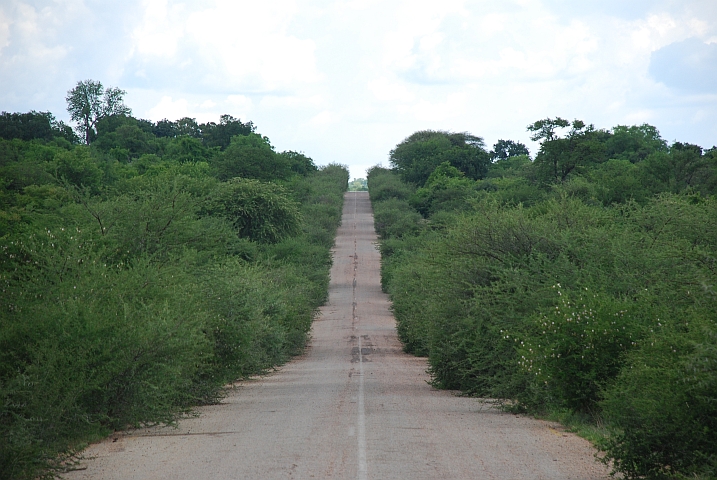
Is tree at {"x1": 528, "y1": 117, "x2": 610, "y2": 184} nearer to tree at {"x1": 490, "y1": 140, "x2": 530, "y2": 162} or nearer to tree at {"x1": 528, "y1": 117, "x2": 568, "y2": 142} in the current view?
Result: tree at {"x1": 528, "y1": 117, "x2": 568, "y2": 142}

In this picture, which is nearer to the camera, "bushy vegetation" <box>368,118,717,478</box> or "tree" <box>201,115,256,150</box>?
"bushy vegetation" <box>368,118,717,478</box>

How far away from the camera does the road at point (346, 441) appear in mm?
10852

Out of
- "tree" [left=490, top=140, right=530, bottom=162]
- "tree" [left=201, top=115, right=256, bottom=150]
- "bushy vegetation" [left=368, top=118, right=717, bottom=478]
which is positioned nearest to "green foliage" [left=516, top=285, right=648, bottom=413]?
"bushy vegetation" [left=368, top=118, right=717, bottom=478]

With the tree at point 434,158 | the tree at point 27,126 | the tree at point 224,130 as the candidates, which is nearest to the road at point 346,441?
the tree at point 27,126

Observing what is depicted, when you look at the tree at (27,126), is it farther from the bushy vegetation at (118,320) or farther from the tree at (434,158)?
the bushy vegetation at (118,320)

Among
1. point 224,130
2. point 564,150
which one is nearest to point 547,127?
point 564,150

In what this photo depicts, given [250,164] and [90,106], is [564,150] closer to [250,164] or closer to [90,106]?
[250,164]

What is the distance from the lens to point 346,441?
13250 millimetres

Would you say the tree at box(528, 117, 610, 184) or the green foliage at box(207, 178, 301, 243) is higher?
the tree at box(528, 117, 610, 184)

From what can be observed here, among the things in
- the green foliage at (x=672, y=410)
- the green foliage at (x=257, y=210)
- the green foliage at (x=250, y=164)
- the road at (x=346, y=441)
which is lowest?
the road at (x=346, y=441)

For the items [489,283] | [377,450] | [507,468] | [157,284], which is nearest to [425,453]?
[377,450]

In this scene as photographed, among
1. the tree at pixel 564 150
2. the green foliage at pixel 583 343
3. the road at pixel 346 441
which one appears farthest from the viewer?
the tree at pixel 564 150

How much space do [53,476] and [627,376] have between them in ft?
26.0

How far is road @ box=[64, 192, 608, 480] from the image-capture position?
10.9 meters
